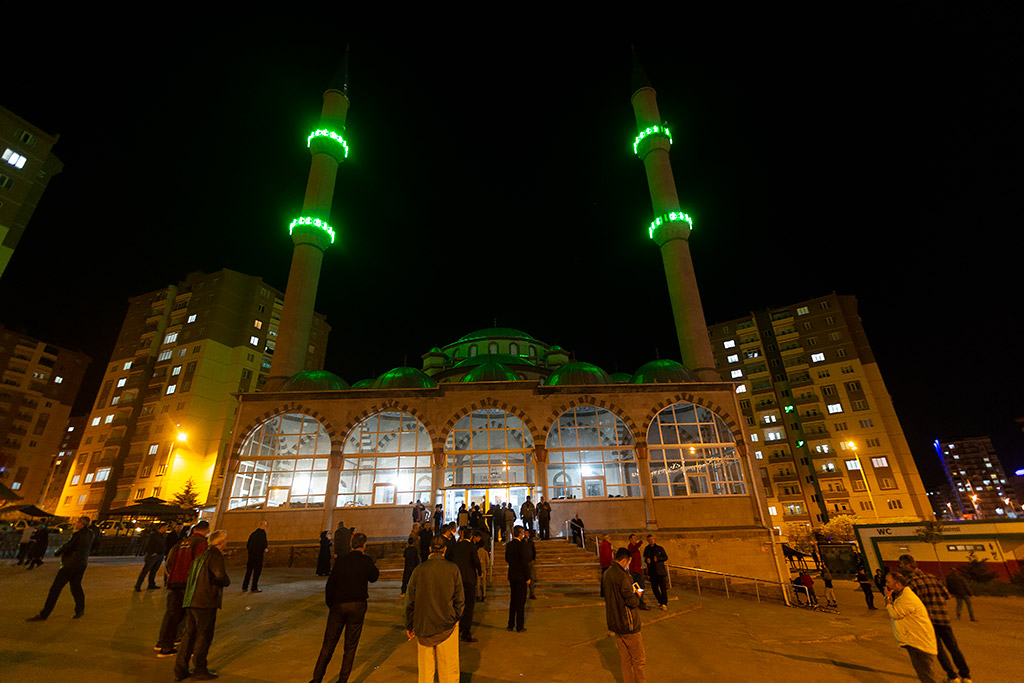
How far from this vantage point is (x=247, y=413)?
2427 centimetres

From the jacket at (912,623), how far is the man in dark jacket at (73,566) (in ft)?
41.0

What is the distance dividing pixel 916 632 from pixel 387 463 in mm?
24317

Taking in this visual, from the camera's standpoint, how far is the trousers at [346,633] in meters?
5.55

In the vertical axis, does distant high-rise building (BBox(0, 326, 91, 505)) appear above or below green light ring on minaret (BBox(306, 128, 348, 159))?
below

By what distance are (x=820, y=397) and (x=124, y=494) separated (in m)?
74.3

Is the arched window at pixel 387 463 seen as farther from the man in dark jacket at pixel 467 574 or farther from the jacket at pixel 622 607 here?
the jacket at pixel 622 607

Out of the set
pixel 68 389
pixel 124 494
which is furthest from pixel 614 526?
pixel 68 389

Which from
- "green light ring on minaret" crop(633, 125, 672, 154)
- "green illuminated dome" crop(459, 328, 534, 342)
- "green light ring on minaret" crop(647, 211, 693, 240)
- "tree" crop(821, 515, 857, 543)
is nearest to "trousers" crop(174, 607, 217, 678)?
"green light ring on minaret" crop(647, 211, 693, 240)

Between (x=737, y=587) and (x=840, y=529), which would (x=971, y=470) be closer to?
(x=840, y=529)

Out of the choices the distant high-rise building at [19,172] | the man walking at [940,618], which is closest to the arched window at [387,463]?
the man walking at [940,618]

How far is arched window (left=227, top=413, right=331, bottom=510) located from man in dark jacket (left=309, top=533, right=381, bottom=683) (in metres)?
18.9

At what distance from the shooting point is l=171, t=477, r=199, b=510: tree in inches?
1508

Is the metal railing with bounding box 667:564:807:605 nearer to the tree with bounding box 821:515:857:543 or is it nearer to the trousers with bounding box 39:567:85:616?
the trousers with bounding box 39:567:85:616

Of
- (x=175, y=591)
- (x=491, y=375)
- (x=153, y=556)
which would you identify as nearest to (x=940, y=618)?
(x=175, y=591)
